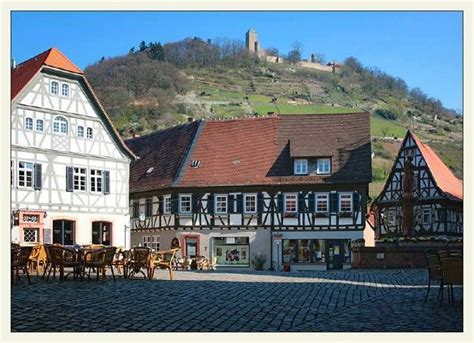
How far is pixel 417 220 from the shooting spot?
31.9 m

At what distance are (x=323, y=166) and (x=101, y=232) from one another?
1189 cm

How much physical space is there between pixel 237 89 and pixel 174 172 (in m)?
6.83

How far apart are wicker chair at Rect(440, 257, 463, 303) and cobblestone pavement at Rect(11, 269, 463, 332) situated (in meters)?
0.40

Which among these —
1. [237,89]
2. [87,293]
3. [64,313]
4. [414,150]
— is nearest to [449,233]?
[414,150]

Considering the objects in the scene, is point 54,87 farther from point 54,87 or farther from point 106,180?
point 106,180

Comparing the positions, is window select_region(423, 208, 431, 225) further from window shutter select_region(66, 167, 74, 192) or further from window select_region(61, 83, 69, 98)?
window select_region(61, 83, 69, 98)

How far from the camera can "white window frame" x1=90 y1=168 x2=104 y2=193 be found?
23766 millimetres

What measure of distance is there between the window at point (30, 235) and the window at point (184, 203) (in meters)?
12.2

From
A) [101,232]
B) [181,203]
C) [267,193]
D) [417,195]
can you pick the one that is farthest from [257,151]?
[101,232]

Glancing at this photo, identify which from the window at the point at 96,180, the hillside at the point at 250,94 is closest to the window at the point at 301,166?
the hillside at the point at 250,94

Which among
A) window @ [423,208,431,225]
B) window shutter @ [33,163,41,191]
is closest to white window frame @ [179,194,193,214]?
window @ [423,208,431,225]

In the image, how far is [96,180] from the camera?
23.9 metres

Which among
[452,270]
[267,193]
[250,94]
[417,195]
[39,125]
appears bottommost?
[452,270]
